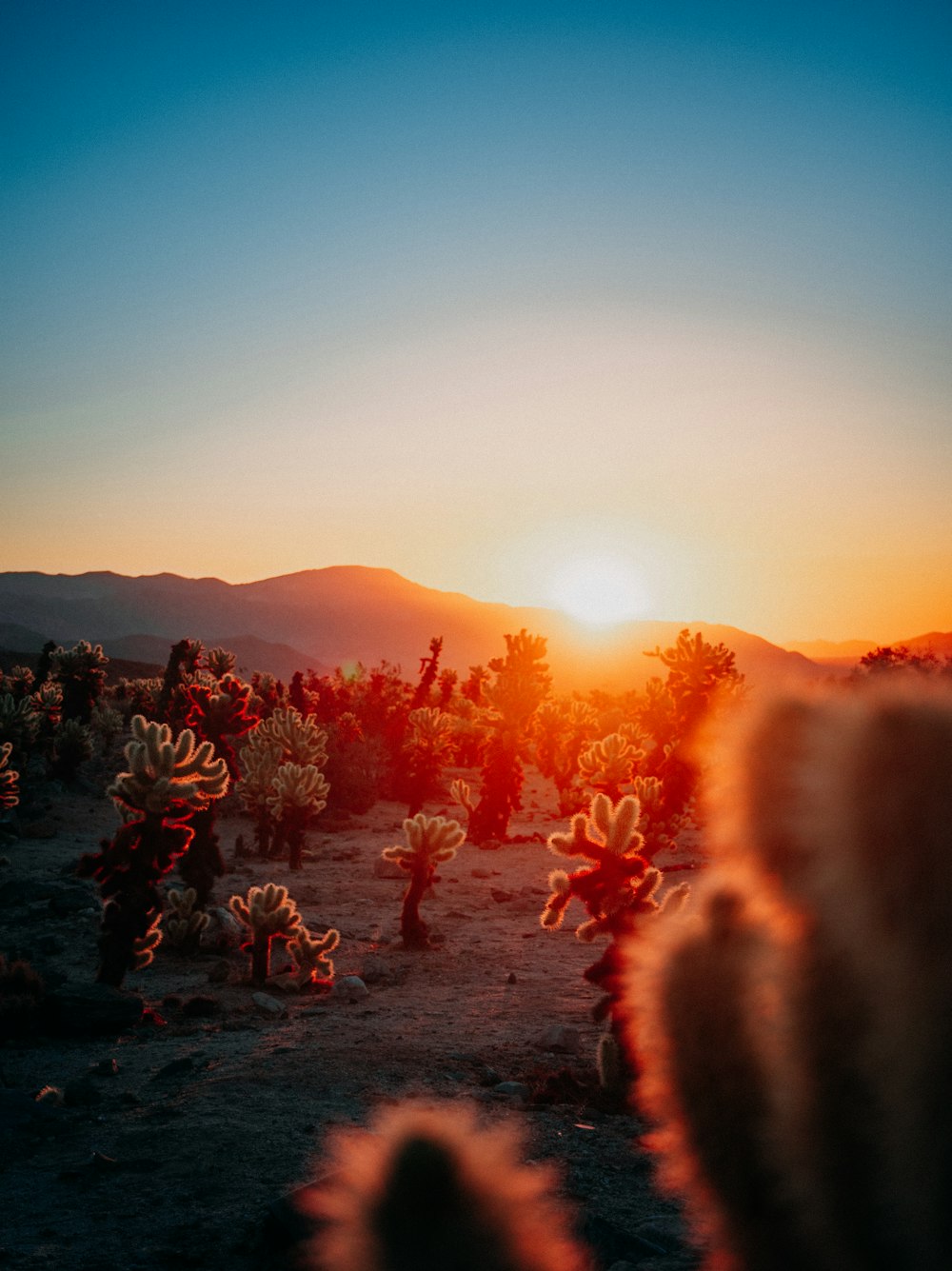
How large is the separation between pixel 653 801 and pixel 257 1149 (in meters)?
12.0

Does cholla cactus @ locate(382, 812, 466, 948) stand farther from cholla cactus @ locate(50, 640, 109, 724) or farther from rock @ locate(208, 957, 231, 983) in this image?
cholla cactus @ locate(50, 640, 109, 724)

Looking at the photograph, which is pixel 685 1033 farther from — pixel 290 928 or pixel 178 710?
pixel 178 710

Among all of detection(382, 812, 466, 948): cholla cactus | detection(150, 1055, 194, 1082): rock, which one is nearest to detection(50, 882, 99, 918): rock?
detection(382, 812, 466, 948): cholla cactus

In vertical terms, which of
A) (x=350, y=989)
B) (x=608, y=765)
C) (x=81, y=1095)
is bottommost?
(x=350, y=989)

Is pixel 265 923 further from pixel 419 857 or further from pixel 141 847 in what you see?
pixel 419 857

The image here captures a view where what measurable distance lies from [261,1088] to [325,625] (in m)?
142

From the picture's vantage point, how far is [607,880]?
235 inches

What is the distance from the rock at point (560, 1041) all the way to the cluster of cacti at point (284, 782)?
745 cm

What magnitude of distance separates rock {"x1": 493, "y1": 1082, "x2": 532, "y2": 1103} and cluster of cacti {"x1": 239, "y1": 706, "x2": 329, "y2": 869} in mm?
8277

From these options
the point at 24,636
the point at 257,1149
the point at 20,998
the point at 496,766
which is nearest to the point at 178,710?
the point at 496,766

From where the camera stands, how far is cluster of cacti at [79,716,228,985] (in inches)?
284

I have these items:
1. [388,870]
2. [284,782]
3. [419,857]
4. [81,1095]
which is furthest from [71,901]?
[81,1095]

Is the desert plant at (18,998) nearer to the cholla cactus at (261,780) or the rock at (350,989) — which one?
the rock at (350,989)

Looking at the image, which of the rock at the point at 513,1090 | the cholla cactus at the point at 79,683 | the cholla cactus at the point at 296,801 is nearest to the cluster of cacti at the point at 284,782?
the cholla cactus at the point at 296,801
